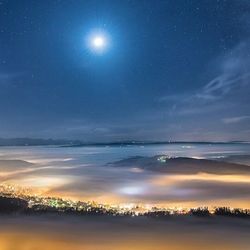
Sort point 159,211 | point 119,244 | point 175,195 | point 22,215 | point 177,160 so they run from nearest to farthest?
1. point 119,244
2. point 22,215
3. point 159,211
4. point 175,195
5. point 177,160

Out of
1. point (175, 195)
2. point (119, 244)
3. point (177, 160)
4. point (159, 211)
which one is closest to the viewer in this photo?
point (119, 244)

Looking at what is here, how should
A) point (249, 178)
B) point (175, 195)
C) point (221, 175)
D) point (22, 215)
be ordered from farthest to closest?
1. point (221, 175)
2. point (249, 178)
3. point (175, 195)
4. point (22, 215)

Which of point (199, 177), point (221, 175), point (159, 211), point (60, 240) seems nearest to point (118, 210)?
point (159, 211)

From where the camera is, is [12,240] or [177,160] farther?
[177,160]

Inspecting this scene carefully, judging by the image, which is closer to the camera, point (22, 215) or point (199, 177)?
point (22, 215)

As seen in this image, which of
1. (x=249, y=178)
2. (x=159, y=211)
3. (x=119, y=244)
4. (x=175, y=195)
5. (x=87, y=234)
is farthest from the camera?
(x=249, y=178)

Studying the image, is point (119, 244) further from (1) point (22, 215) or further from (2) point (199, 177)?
(2) point (199, 177)

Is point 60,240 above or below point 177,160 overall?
below

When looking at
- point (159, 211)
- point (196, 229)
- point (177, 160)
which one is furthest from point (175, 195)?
point (177, 160)

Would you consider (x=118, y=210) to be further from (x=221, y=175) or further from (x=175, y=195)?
(x=221, y=175)
